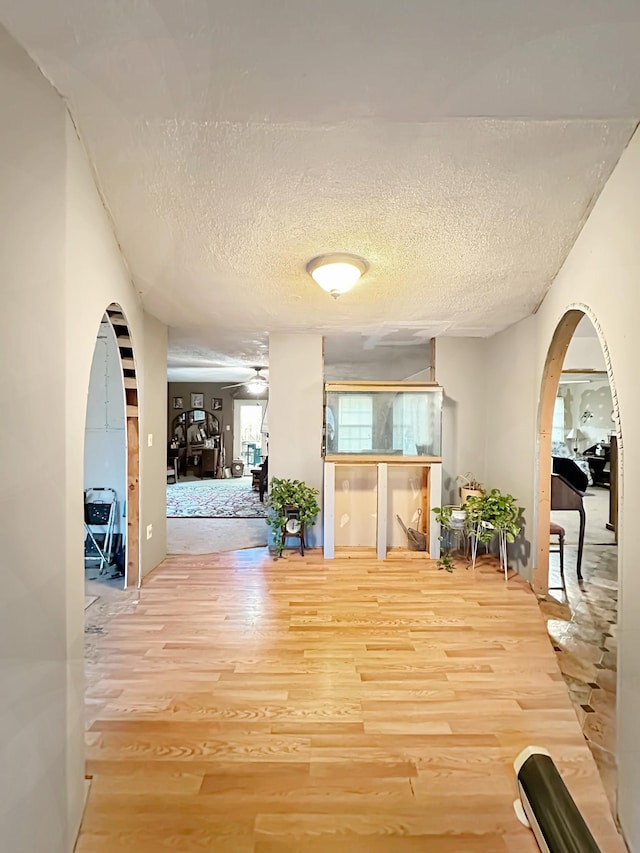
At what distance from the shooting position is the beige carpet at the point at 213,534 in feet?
15.6

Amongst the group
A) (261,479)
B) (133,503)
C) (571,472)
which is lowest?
(261,479)

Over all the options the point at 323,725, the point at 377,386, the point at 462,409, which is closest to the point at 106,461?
the point at 377,386

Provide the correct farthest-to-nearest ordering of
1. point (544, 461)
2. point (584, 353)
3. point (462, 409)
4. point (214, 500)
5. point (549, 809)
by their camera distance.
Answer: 1. point (214, 500)
2. point (584, 353)
3. point (462, 409)
4. point (544, 461)
5. point (549, 809)

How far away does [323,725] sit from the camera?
1974mm

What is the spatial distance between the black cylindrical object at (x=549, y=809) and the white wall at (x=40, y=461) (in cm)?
152

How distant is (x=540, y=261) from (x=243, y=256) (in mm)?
1932

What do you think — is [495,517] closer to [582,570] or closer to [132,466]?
[582,570]

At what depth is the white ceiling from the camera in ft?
4.28

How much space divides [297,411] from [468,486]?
196 centimetres

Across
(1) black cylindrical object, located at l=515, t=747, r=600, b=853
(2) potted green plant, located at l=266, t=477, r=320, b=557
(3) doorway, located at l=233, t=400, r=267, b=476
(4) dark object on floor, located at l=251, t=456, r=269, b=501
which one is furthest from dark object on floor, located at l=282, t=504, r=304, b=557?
(3) doorway, located at l=233, t=400, r=267, b=476

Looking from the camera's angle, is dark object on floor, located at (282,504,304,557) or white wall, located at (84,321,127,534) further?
dark object on floor, located at (282,504,304,557)

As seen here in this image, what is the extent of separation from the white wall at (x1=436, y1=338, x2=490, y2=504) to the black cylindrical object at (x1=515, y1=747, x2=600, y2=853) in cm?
327

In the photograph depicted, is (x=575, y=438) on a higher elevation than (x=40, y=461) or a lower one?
lower

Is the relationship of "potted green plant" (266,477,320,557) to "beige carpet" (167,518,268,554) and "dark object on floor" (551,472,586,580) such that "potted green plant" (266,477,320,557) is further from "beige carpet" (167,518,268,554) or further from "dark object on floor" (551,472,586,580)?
"dark object on floor" (551,472,586,580)
